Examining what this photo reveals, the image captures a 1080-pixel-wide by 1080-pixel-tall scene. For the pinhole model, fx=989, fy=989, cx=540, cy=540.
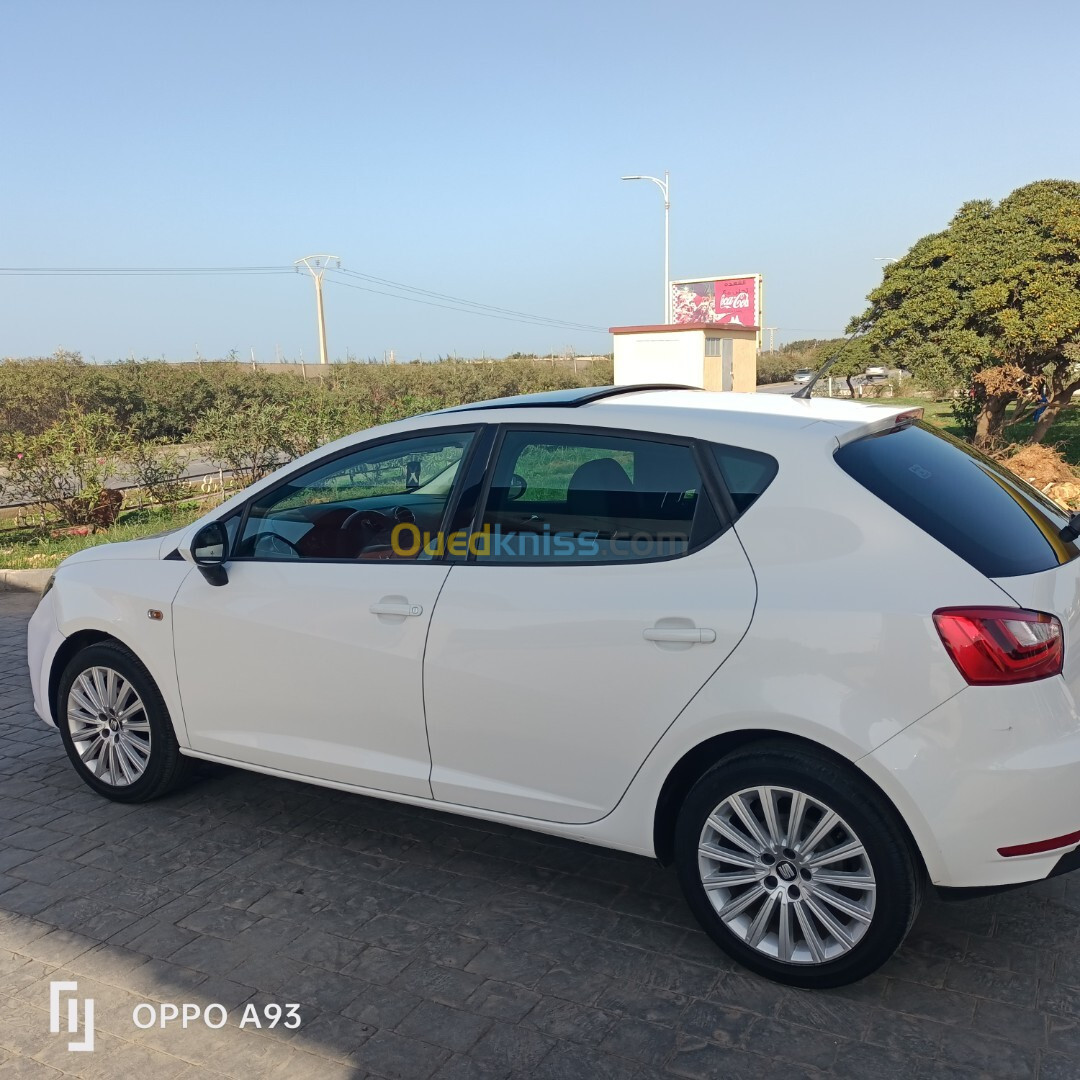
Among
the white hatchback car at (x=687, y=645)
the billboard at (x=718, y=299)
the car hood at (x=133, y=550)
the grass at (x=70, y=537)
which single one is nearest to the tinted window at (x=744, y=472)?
the white hatchback car at (x=687, y=645)

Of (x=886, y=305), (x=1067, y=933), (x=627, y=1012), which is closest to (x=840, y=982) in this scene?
(x=627, y=1012)

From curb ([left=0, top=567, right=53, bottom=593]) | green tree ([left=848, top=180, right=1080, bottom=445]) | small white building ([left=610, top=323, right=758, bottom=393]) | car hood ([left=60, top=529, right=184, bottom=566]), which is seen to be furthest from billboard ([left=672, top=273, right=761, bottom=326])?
car hood ([left=60, top=529, right=184, bottom=566])

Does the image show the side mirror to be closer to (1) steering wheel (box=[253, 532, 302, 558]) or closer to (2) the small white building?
(1) steering wheel (box=[253, 532, 302, 558])

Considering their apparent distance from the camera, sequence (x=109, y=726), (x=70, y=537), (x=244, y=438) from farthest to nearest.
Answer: (x=244, y=438), (x=70, y=537), (x=109, y=726)

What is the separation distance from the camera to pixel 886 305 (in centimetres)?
1466

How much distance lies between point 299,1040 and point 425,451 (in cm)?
202

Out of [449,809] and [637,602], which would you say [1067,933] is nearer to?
[637,602]

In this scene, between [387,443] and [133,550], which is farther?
[133,550]

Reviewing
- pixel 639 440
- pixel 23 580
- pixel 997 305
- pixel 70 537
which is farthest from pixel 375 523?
pixel 997 305

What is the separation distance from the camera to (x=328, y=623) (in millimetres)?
3625

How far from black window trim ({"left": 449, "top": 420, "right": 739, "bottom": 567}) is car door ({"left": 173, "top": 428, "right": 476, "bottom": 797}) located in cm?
14

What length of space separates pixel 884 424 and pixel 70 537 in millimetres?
10309

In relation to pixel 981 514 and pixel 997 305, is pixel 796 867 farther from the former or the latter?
pixel 997 305

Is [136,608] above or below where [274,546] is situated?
below
